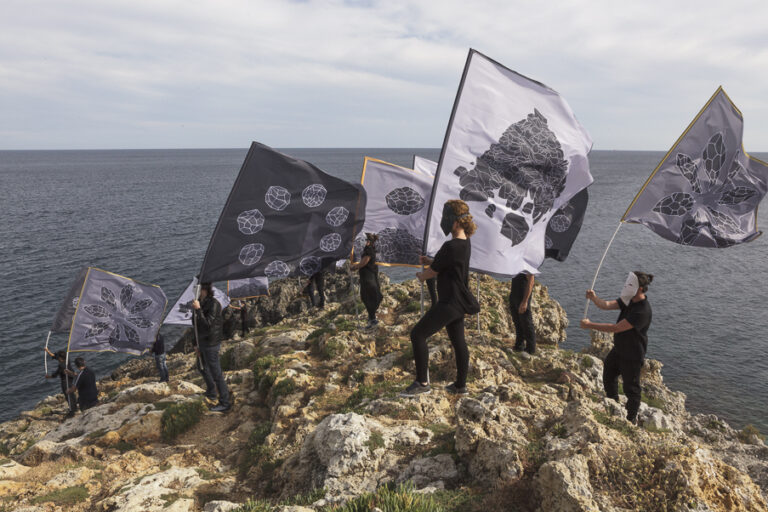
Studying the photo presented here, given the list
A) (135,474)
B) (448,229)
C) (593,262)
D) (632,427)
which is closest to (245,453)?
(135,474)

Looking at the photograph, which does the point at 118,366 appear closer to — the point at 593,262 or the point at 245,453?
the point at 245,453

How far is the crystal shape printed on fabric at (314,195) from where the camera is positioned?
11.2 metres

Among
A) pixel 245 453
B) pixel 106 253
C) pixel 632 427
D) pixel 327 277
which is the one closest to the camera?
pixel 632 427

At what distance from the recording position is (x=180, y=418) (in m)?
9.75

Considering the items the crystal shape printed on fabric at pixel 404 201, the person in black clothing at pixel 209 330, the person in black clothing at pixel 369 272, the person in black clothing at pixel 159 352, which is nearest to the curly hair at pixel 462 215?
the person in black clothing at pixel 369 272

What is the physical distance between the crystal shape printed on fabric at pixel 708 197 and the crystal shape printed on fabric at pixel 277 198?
871 centimetres

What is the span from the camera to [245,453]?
332 inches

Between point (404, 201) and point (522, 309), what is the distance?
5301 millimetres

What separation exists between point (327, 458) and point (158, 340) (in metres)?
13.1

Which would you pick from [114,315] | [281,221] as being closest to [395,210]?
[281,221]

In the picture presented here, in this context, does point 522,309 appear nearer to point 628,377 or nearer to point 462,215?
point 628,377

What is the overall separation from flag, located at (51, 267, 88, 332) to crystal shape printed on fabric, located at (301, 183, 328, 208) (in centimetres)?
1057

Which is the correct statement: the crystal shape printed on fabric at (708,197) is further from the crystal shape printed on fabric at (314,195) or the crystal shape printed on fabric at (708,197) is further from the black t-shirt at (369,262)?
the crystal shape printed on fabric at (314,195)

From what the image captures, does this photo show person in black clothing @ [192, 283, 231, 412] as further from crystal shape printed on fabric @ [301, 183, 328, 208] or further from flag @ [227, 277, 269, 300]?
flag @ [227, 277, 269, 300]
